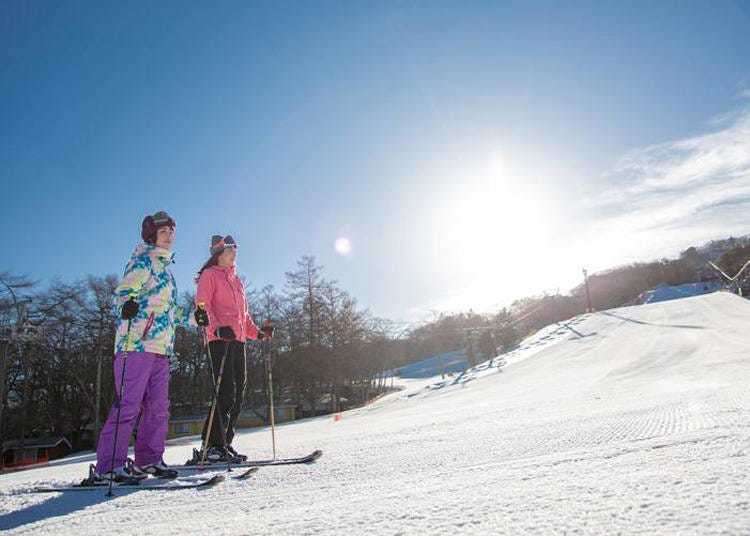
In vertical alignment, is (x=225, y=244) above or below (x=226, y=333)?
above

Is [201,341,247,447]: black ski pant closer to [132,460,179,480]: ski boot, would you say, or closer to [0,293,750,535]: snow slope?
[132,460,179,480]: ski boot

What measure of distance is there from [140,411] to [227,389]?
0.72 metres

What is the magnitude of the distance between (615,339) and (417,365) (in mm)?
66750

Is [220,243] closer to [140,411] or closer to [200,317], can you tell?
[200,317]

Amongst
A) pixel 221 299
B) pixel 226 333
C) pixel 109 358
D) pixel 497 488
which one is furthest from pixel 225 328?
pixel 109 358

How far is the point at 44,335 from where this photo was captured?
30422 millimetres

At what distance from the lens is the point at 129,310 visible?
3.24m

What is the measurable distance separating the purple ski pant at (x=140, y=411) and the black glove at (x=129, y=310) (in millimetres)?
304

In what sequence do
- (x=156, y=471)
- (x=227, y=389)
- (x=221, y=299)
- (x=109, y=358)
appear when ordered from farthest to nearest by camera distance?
(x=109, y=358)
(x=221, y=299)
(x=227, y=389)
(x=156, y=471)

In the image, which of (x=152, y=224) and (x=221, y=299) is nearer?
(x=152, y=224)

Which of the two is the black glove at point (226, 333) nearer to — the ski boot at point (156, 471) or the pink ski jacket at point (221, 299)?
the pink ski jacket at point (221, 299)

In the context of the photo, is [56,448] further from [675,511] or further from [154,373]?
[675,511]

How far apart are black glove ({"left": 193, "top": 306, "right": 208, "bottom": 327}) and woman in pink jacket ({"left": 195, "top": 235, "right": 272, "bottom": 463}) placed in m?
0.05

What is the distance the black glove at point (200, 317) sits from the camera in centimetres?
377
